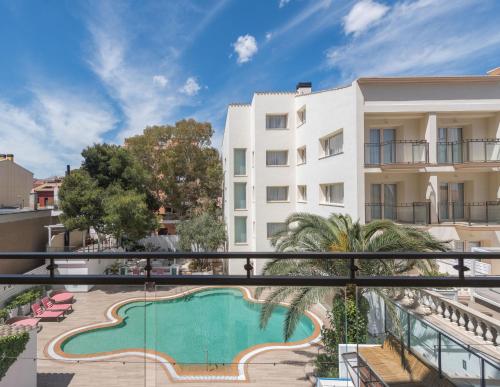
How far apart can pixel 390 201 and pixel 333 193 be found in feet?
7.76

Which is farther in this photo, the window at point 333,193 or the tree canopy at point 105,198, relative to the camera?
the tree canopy at point 105,198

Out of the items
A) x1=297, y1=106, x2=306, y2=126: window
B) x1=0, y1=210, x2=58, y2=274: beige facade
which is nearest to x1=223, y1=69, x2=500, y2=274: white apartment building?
x1=297, y1=106, x2=306, y2=126: window

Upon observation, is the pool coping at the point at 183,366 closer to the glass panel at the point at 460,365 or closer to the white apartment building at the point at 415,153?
the glass panel at the point at 460,365

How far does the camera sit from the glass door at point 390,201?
37.7 ft

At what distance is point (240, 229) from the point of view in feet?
54.8

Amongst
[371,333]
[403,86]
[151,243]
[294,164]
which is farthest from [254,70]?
[371,333]

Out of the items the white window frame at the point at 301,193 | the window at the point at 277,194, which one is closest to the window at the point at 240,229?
the window at the point at 277,194

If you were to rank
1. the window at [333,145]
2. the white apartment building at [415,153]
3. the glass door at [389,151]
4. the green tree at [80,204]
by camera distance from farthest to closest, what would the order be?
the green tree at [80,204], the window at [333,145], the glass door at [389,151], the white apartment building at [415,153]

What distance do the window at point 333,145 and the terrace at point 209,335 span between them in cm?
989

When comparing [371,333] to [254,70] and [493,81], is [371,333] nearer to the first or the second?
[493,81]

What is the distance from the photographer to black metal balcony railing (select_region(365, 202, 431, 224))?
11.1m

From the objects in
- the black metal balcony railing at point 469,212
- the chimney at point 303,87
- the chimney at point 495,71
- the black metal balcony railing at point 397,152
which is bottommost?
the black metal balcony railing at point 469,212

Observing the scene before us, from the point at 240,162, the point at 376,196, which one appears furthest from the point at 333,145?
the point at 240,162

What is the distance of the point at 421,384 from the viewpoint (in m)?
2.07
